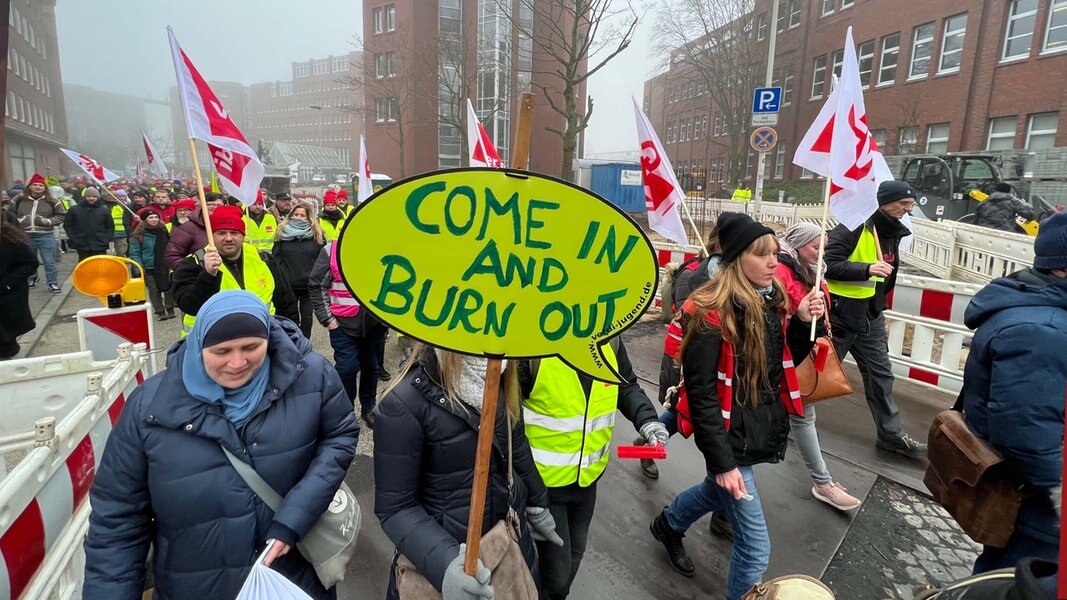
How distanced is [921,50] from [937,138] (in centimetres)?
417

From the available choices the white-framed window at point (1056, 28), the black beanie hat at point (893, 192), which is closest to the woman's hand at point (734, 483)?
the black beanie hat at point (893, 192)

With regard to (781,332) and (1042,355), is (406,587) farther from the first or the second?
(1042,355)

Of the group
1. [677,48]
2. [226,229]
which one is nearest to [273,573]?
[226,229]

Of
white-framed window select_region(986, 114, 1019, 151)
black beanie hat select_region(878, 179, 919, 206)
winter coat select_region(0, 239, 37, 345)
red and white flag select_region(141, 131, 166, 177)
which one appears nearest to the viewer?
black beanie hat select_region(878, 179, 919, 206)

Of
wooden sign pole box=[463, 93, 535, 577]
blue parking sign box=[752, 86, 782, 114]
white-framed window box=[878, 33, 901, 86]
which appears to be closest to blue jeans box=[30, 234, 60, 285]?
wooden sign pole box=[463, 93, 535, 577]

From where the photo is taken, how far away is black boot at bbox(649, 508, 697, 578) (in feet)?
9.86

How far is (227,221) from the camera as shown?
3.86m

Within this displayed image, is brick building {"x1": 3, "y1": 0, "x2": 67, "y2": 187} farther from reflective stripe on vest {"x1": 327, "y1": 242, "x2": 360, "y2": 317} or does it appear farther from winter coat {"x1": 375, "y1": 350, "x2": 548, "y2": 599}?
winter coat {"x1": 375, "y1": 350, "x2": 548, "y2": 599}

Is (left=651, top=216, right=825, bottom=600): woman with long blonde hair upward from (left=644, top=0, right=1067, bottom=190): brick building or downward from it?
downward

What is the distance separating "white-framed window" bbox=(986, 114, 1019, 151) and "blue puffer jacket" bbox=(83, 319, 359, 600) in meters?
27.2

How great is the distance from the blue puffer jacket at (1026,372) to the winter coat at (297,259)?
525 cm

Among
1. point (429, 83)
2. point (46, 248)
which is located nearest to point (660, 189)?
point (46, 248)

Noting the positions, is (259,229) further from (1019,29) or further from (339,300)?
(1019,29)

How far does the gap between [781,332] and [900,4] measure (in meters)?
30.8
